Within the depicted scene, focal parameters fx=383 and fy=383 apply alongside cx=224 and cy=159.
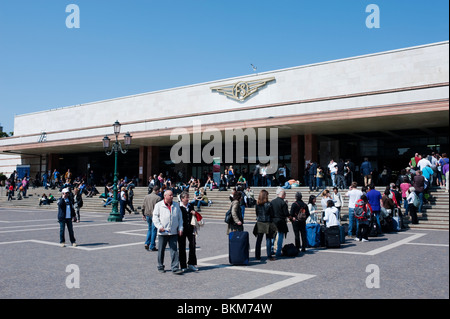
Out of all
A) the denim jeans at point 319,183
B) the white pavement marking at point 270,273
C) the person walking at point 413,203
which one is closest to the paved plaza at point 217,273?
the white pavement marking at point 270,273

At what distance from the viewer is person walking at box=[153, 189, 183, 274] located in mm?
7043

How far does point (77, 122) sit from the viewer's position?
3850cm

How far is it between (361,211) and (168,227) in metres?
6.23

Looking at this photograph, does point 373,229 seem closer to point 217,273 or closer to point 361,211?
point 361,211

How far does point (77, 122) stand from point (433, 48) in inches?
1244

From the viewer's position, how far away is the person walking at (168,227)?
7.04 metres

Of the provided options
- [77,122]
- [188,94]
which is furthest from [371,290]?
[77,122]

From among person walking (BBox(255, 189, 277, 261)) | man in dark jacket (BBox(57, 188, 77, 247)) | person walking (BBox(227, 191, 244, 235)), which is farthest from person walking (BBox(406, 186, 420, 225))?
man in dark jacket (BBox(57, 188, 77, 247))

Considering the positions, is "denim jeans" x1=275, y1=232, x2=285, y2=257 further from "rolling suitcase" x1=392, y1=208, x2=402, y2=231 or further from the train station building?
the train station building

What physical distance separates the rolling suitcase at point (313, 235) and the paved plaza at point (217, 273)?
521mm

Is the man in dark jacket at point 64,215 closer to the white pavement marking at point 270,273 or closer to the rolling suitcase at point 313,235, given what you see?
the white pavement marking at point 270,273

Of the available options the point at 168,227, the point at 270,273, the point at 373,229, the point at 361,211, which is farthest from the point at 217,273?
the point at 373,229

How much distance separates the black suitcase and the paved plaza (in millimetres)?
235
